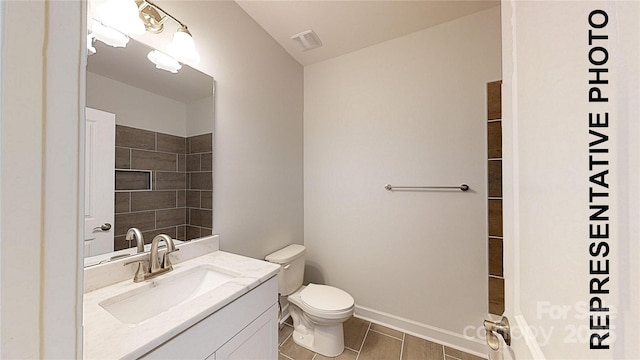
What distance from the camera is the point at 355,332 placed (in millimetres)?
1807

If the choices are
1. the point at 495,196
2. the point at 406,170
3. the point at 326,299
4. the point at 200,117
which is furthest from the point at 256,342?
the point at 495,196

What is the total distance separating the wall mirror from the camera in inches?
37.1

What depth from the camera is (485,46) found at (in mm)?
1568

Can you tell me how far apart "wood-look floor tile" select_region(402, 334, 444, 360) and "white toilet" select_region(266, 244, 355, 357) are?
47 centimetres

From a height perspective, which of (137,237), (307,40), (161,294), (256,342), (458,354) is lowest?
(458,354)

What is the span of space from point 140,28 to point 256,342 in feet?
4.82

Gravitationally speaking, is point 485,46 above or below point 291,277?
above

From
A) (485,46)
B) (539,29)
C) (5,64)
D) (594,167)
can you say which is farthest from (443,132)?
(5,64)

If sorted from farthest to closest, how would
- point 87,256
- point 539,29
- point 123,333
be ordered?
point 87,256, point 123,333, point 539,29

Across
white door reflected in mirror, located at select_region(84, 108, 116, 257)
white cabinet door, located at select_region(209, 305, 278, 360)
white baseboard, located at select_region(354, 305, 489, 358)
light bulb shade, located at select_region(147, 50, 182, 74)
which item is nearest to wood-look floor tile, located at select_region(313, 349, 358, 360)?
white baseboard, located at select_region(354, 305, 489, 358)

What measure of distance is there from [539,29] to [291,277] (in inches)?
72.4

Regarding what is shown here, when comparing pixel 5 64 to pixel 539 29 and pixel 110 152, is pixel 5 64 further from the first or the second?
pixel 110 152

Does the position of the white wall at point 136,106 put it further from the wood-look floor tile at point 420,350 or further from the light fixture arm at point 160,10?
the wood-look floor tile at point 420,350

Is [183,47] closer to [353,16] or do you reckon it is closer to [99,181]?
[99,181]
